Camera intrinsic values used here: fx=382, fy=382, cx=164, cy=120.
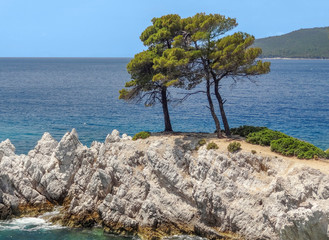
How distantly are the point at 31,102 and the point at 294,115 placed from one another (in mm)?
55404

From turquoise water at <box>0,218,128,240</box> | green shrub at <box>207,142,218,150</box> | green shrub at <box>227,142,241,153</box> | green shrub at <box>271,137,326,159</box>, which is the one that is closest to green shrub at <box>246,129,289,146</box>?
green shrub at <box>271,137,326,159</box>

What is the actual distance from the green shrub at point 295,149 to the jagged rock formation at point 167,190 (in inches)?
61.2

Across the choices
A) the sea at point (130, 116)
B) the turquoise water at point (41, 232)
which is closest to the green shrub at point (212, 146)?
the sea at point (130, 116)

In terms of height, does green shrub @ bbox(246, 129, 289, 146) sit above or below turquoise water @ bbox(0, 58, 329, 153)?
above

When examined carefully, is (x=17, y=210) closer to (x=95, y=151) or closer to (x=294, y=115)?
(x=95, y=151)

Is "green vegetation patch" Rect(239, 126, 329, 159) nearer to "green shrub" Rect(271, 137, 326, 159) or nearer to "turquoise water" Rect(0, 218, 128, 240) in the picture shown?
"green shrub" Rect(271, 137, 326, 159)

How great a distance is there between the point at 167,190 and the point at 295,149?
10.8m

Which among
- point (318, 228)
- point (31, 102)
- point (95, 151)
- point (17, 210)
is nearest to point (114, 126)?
point (95, 151)

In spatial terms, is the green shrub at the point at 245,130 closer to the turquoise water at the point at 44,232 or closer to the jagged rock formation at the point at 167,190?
the jagged rock formation at the point at 167,190

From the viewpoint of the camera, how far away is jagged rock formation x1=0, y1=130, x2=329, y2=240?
26.3 meters

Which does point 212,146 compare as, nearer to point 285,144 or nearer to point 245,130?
point 245,130

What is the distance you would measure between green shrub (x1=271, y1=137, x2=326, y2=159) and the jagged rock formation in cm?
155

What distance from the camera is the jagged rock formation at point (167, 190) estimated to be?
26.3 m

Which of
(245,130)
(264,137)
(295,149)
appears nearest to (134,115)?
(245,130)
